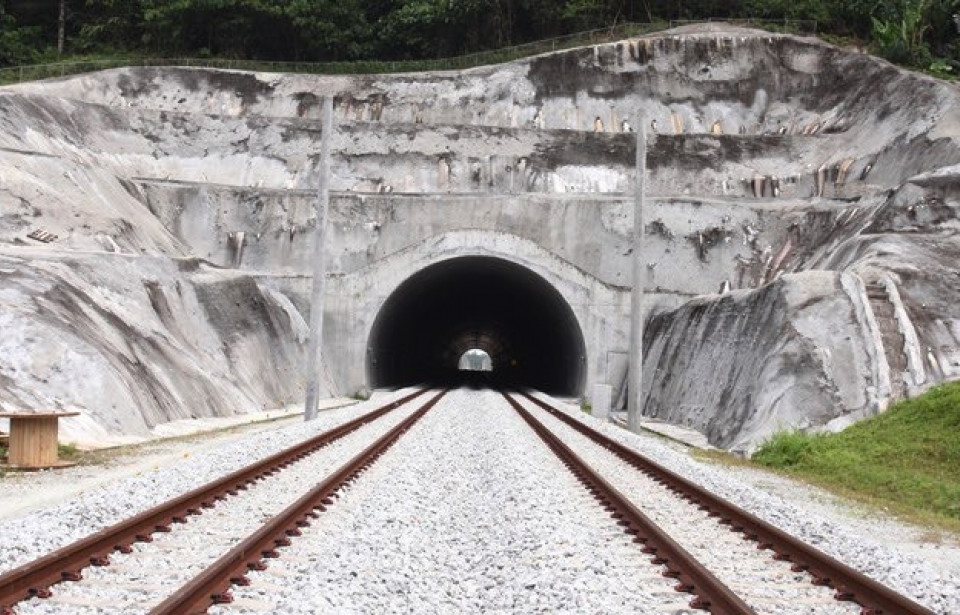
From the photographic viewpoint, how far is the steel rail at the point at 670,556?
577 cm

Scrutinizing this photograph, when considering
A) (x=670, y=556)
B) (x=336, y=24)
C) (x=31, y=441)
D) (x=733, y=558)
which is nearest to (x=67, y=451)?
(x=31, y=441)

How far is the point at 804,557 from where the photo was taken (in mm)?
7273

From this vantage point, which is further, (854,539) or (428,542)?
(854,539)

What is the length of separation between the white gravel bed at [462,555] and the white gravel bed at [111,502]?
1.68m

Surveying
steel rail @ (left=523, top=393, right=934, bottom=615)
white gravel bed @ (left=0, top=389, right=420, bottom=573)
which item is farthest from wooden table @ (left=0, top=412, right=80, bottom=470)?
steel rail @ (left=523, top=393, right=934, bottom=615)

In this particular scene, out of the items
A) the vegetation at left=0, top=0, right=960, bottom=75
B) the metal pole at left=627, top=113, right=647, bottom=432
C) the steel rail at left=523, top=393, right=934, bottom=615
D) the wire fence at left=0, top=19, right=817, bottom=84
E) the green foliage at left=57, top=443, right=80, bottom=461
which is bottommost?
the green foliage at left=57, top=443, right=80, bottom=461

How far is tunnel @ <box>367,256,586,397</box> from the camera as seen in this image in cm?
3428

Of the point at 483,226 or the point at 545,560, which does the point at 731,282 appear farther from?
the point at 545,560

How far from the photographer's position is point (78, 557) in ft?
20.8

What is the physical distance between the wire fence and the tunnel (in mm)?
13607

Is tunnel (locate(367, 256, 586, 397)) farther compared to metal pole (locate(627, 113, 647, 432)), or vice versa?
tunnel (locate(367, 256, 586, 397))

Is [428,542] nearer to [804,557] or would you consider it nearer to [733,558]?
[733,558]

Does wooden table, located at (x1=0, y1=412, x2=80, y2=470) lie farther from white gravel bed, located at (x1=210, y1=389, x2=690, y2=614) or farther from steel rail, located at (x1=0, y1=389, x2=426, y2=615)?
white gravel bed, located at (x1=210, y1=389, x2=690, y2=614)

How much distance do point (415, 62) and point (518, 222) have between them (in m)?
17.3
